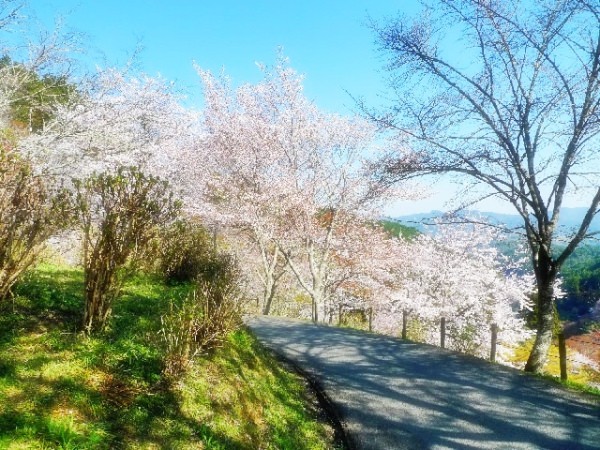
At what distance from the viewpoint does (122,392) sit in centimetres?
422

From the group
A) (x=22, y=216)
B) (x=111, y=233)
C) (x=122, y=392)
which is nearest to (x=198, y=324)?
(x=122, y=392)

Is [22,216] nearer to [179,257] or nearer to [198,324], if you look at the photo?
[198,324]

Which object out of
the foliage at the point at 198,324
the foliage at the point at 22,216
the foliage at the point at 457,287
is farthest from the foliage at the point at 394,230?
the foliage at the point at 22,216

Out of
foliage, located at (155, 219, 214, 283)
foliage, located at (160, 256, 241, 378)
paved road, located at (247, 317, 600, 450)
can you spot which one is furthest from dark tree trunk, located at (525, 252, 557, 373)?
foliage, located at (155, 219, 214, 283)

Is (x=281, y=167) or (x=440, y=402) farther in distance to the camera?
(x=281, y=167)

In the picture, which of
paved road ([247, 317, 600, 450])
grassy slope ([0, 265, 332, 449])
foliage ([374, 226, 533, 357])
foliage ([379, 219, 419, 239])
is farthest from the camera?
foliage ([379, 219, 419, 239])

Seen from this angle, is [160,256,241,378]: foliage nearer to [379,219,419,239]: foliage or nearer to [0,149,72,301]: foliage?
[0,149,72,301]: foliage

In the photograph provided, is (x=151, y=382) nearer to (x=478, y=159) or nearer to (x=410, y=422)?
(x=410, y=422)

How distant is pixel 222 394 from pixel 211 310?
4.59 feet

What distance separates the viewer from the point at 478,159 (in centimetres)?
883

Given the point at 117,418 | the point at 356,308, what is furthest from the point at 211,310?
the point at 356,308

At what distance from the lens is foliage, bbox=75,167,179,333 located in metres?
4.96

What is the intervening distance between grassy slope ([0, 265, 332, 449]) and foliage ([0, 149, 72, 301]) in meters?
0.78

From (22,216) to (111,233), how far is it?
3.24ft
